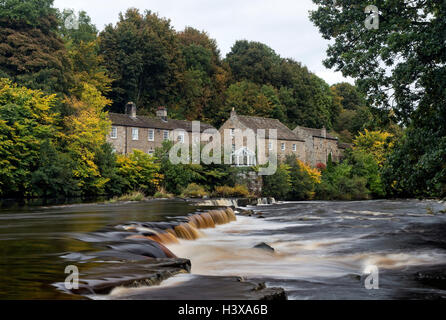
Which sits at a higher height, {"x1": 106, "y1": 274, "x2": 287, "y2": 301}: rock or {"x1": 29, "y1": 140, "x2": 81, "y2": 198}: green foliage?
{"x1": 29, "y1": 140, "x2": 81, "y2": 198}: green foliage

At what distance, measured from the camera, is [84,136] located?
1398 inches

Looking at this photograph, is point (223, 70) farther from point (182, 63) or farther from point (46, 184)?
point (46, 184)

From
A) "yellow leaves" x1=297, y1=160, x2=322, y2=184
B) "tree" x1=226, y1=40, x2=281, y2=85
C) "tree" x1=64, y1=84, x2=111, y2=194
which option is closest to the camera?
"tree" x1=64, y1=84, x2=111, y2=194

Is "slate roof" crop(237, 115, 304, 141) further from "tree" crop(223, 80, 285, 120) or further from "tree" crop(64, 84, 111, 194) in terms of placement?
"tree" crop(64, 84, 111, 194)

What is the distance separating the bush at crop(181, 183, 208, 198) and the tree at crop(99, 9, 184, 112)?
2478 cm

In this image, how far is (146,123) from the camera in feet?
163

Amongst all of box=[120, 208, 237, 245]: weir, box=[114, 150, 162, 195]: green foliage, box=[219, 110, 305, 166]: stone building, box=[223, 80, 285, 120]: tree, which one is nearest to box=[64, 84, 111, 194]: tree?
box=[114, 150, 162, 195]: green foliage

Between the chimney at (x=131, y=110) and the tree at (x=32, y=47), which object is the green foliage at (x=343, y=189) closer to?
the chimney at (x=131, y=110)

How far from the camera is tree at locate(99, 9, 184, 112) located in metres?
57.8

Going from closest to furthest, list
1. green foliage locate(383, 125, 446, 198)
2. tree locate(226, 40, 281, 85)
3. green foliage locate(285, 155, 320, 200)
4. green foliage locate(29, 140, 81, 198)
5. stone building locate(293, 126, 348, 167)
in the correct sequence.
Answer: green foliage locate(383, 125, 446, 198) < green foliage locate(29, 140, 81, 198) < green foliage locate(285, 155, 320, 200) < stone building locate(293, 126, 348, 167) < tree locate(226, 40, 281, 85)

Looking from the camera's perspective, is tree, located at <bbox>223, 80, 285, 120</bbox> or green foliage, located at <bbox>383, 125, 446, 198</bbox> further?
tree, located at <bbox>223, 80, 285, 120</bbox>

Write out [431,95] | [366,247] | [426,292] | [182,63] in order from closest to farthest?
[426,292], [366,247], [431,95], [182,63]
